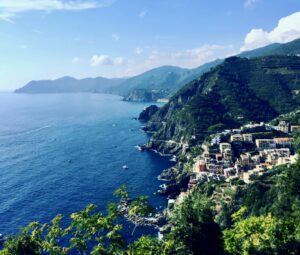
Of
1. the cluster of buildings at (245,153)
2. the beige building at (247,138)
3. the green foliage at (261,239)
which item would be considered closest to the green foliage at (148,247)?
the green foliage at (261,239)

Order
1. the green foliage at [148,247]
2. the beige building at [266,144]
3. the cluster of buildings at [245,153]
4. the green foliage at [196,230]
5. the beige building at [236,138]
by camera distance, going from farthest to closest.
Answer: the beige building at [236,138] < the beige building at [266,144] < the cluster of buildings at [245,153] < the green foliage at [196,230] < the green foliage at [148,247]

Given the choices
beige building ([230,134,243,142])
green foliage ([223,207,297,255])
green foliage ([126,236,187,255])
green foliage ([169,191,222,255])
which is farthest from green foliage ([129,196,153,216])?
beige building ([230,134,243,142])

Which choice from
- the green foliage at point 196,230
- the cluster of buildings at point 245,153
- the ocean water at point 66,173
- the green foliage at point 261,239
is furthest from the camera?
the cluster of buildings at point 245,153

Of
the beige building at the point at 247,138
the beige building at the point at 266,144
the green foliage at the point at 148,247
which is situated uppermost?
the green foliage at the point at 148,247

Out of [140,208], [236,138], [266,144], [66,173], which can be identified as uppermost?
[140,208]

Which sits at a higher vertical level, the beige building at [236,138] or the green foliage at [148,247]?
the green foliage at [148,247]

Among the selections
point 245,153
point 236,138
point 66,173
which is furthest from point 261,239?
point 236,138

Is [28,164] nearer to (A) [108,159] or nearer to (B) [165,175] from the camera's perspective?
(A) [108,159]

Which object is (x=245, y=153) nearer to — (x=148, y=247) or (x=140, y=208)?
(x=148, y=247)

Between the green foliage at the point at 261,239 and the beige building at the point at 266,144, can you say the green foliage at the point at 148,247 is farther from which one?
the beige building at the point at 266,144

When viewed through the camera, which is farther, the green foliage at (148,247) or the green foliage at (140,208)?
the green foliage at (148,247)
